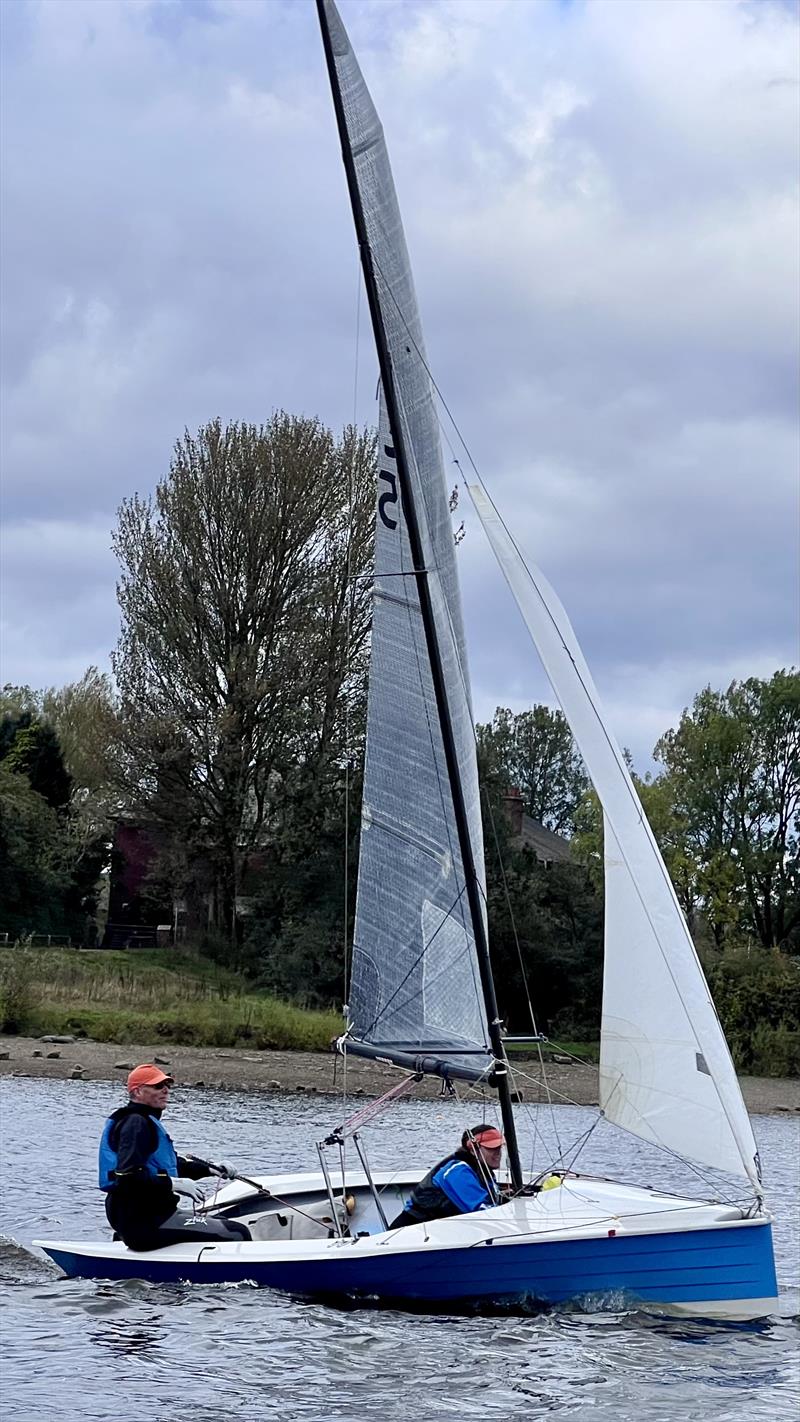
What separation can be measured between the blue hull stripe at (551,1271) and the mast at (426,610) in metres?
1.16

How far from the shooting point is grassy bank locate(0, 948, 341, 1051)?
36.7m

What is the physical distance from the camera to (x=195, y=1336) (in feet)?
38.4

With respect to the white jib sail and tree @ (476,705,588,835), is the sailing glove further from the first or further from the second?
tree @ (476,705,588,835)

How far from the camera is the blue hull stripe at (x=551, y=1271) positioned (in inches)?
457

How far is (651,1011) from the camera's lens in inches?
478

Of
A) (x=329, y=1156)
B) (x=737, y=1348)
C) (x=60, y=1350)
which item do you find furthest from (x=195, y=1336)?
(x=329, y=1156)

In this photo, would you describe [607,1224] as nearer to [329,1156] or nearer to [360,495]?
[329,1156]

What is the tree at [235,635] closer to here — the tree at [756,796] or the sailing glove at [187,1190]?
the tree at [756,796]

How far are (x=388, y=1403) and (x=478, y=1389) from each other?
2.20 ft

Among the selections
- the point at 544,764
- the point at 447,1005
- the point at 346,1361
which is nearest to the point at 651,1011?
the point at 447,1005

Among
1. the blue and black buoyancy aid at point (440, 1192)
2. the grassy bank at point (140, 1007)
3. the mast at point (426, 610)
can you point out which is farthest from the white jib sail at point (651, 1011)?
the grassy bank at point (140, 1007)

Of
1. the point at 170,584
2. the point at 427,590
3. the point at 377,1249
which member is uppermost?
the point at 170,584

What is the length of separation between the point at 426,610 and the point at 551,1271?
525 centimetres

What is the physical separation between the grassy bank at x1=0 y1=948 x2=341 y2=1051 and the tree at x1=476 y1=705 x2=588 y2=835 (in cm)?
4424
